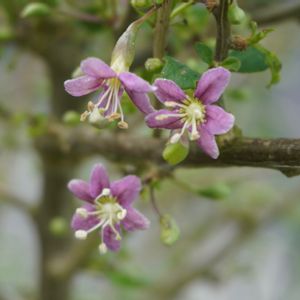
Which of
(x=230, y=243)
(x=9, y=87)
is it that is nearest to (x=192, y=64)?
(x=230, y=243)

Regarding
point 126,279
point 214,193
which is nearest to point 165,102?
point 214,193

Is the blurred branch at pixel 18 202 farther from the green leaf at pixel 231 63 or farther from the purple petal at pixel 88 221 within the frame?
the green leaf at pixel 231 63

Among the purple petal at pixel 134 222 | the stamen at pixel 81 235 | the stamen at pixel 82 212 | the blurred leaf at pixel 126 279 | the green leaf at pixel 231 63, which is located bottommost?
the stamen at pixel 81 235

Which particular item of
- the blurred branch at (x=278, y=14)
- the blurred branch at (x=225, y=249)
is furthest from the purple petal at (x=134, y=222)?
the blurred branch at (x=225, y=249)

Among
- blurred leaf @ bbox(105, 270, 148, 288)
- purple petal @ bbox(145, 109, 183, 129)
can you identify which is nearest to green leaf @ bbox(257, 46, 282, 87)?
purple petal @ bbox(145, 109, 183, 129)

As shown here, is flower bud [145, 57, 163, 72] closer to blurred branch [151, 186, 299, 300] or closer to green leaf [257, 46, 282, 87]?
green leaf [257, 46, 282, 87]

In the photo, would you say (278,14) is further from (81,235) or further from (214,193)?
(81,235)
